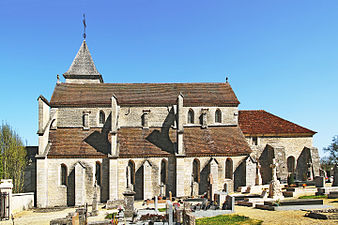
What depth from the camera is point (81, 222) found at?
61.2ft

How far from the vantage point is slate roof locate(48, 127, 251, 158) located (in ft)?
104

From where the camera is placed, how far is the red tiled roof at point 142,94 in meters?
36.1

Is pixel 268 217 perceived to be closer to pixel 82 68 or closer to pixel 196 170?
pixel 196 170

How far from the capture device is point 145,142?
33.2 m

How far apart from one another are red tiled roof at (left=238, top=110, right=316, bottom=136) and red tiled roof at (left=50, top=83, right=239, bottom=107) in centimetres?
347

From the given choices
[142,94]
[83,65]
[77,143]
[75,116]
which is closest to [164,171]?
[77,143]

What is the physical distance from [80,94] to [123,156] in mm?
10658

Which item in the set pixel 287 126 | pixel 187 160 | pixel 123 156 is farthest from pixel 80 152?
pixel 287 126

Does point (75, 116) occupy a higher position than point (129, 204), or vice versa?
point (75, 116)

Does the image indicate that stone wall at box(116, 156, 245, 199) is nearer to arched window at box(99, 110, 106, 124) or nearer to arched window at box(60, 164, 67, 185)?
arched window at box(60, 164, 67, 185)

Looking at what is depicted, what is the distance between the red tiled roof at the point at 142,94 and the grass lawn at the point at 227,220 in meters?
19.3

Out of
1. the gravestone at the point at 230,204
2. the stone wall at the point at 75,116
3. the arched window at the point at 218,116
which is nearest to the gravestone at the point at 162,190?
the gravestone at the point at 230,204

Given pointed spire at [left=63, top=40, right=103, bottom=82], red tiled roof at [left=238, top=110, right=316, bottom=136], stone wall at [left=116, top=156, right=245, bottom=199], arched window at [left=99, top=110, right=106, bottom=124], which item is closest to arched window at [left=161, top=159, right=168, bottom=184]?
stone wall at [left=116, top=156, right=245, bottom=199]

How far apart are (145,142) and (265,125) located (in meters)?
15.7
